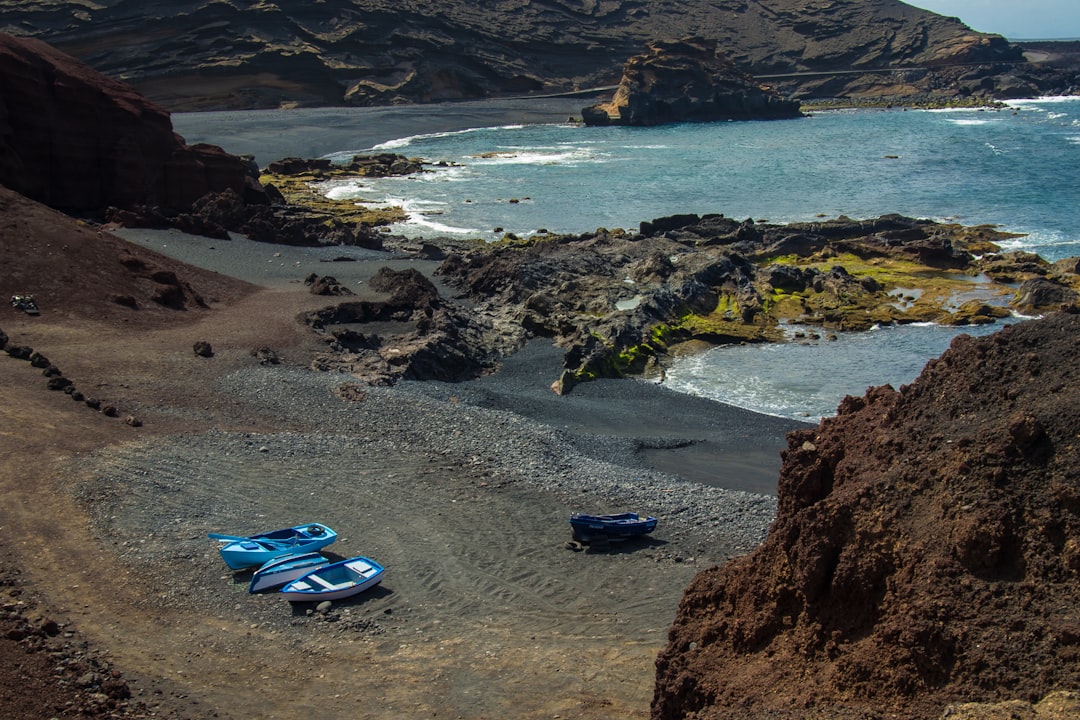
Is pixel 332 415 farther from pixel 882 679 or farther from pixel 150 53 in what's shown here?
pixel 150 53

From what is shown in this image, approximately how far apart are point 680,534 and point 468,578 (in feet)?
13.0

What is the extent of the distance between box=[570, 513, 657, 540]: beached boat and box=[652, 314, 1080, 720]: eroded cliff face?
6888 mm

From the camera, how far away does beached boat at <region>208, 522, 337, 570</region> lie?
14562 millimetres

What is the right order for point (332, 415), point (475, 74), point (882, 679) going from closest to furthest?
point (882, 679), point (332, 415), point (475, 74)

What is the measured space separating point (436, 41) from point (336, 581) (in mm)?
107565

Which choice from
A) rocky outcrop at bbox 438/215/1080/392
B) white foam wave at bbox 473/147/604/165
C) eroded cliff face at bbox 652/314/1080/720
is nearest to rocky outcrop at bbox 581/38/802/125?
white foam wave at bbox 473/147/604/165

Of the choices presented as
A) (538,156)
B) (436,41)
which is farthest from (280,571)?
(436,41)

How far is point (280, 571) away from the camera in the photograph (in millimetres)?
14242

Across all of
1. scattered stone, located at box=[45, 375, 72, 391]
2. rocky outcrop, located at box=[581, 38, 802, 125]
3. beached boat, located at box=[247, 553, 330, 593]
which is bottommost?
beached boat, located at box=[247, 553, 330, 593]

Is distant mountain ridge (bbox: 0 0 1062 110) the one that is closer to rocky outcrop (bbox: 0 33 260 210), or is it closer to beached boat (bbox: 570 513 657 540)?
rocky outcrop (bbox: 0 33 260 210)

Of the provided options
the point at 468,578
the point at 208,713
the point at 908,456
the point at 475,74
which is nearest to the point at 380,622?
the point at 468,578

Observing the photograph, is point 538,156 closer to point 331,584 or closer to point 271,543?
point 271,543

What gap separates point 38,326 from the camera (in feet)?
81.4

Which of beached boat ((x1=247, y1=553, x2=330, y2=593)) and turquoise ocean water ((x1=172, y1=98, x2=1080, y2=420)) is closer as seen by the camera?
beached boat ((x1=247, y1=553, x2=330, y2=593))
